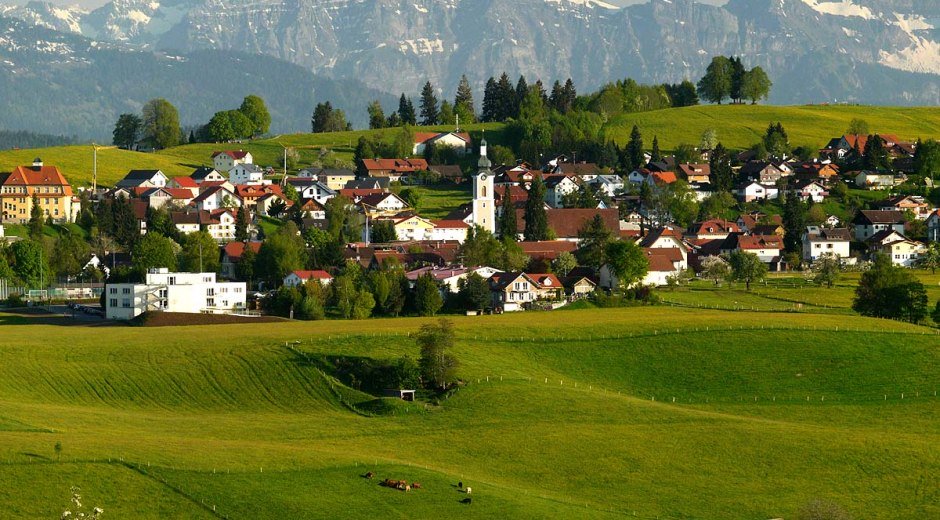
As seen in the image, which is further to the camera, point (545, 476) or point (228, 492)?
point (545, 476)

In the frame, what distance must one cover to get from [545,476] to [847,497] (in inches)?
426

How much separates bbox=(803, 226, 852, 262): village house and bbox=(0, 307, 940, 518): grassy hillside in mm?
37781

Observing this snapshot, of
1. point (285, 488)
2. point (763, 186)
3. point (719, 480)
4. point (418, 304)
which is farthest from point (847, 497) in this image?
point (763, 186)

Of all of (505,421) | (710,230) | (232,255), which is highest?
(710,230)

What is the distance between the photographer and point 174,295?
3967 inches

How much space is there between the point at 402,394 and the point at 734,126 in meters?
121

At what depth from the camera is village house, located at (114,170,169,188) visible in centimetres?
15100

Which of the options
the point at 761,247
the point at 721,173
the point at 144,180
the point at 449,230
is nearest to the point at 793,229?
the point at 761,247

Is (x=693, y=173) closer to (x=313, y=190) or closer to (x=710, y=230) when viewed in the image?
(x=710, y=230)

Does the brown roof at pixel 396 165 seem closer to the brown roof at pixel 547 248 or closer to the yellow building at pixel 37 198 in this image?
the yellow building at pixel 37 198

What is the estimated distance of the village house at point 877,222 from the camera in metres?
133

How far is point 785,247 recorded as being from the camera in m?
128

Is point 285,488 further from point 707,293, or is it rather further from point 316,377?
point 707,293

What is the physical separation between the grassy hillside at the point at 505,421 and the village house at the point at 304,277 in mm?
17276
